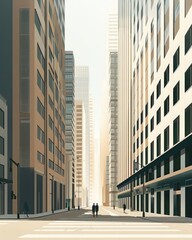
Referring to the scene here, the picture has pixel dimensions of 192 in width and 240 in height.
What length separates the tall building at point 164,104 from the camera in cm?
4791

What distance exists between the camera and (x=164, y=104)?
61000mm

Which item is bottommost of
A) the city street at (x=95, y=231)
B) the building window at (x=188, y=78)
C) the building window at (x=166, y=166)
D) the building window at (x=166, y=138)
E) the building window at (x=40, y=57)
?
the city street at (x=95, y=231)

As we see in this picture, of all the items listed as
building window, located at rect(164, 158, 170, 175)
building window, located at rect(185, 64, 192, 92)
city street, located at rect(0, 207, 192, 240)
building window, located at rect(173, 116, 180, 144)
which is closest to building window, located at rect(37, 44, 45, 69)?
building window, located at rect(164, 158, 170, 175)

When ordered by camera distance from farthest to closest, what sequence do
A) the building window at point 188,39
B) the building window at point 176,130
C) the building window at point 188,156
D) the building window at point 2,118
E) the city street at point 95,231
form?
the building window at point 2,118
the building window at point 176,130
the building window at point 188,39
the building window at point 188,156
the city street at point 95,231

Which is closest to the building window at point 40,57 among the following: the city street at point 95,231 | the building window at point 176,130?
the building window at point 176,130

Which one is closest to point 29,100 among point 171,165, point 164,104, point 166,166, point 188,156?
point 164,104

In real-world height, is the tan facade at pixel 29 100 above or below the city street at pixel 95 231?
above

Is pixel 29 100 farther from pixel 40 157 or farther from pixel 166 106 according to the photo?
pixel 166 106

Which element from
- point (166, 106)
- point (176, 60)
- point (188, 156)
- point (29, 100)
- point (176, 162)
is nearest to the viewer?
point (188, 156)

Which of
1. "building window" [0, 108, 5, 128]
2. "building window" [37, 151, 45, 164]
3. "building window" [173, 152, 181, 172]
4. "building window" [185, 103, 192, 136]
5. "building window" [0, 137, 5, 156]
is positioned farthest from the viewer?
"building window" [37, 151, 45, 164]

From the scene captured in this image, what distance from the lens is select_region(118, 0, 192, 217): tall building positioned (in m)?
47.9

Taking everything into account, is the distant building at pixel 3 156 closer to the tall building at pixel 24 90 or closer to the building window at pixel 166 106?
the tall building at pixel 24 90

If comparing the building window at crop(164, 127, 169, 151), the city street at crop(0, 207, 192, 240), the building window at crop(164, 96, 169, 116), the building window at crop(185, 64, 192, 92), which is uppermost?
the building window at crop(185, 64, 192, 92)

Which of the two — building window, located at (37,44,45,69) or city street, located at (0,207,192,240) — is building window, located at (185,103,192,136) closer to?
city street, located at (0,207,192,240)
